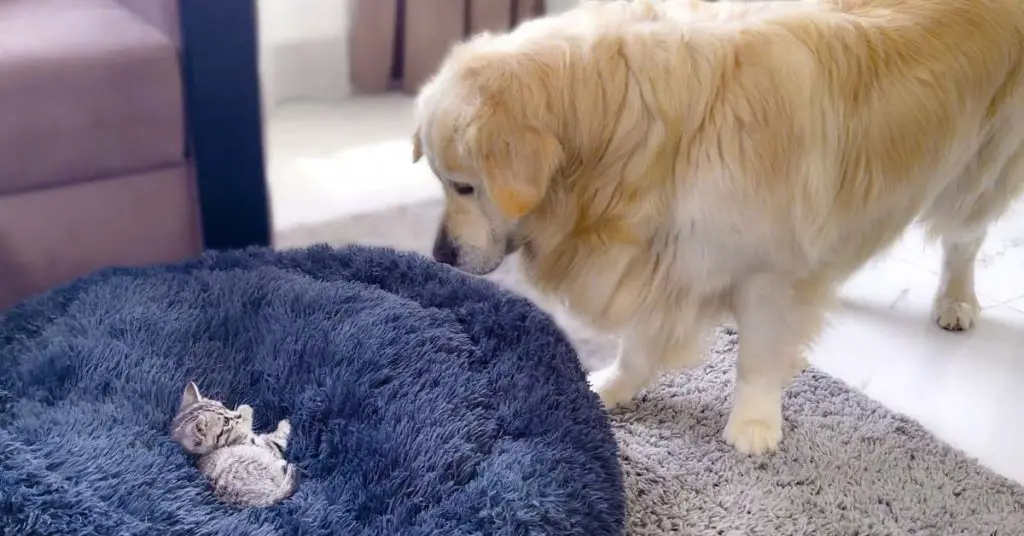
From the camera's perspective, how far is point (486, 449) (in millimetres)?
1230

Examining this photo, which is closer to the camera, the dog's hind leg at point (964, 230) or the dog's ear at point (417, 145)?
the dog's ear at point (417, 145)

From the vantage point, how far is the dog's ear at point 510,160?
117 centimetres

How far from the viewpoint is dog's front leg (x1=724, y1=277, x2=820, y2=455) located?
4.59 feet

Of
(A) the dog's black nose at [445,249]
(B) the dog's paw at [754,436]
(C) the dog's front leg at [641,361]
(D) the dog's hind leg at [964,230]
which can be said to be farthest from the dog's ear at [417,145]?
(D) the dog's hind leg at [964,230]

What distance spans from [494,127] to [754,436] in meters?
0.69

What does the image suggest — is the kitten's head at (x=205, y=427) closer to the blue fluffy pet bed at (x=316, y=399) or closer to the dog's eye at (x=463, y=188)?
the blue fluffy pet bed at (x=316, y=399)

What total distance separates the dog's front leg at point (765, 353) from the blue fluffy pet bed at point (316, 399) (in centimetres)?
28

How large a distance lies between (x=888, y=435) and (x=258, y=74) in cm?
127

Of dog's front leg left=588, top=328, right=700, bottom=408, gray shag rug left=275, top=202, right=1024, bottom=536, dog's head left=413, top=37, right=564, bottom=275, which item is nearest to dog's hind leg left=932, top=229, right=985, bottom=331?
gray shag rug left=275, top=202, right=1024, bottom=536

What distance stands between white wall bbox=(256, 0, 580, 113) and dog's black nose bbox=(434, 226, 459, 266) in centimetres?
157

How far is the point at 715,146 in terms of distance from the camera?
1236 mm

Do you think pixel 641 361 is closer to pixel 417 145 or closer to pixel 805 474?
pixel 805 474

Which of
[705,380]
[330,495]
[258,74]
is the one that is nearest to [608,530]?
[330,495]

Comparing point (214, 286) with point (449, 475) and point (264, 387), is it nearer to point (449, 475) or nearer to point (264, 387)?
point (264, 387)
